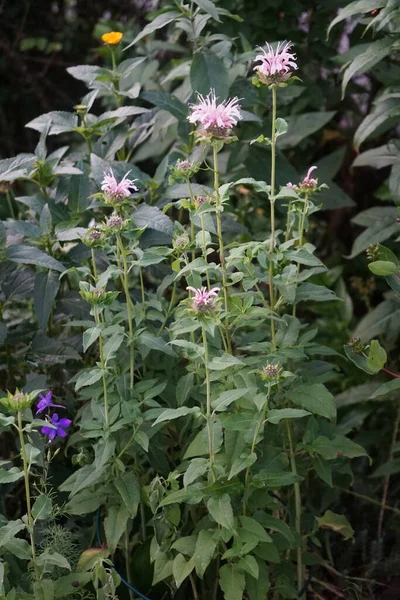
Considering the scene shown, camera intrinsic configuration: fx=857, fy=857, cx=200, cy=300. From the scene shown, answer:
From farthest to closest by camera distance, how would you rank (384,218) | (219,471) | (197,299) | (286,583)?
(384,218) < (286,583) < (219,471) < (197,299)

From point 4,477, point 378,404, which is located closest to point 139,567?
point 4,477

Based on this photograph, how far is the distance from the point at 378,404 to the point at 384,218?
0.44 m

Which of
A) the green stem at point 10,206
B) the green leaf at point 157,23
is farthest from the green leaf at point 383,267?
the green stem at point 10,206

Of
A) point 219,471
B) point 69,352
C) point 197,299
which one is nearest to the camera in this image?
point 197,299

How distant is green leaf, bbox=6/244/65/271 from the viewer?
1.43 meters

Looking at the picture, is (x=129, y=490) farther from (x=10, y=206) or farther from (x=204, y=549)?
(x=10, y=206)

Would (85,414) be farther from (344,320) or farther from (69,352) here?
(344,320)

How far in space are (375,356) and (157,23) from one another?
80cm

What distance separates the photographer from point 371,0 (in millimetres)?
1603

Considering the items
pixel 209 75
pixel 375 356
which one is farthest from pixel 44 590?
pixel 209 75

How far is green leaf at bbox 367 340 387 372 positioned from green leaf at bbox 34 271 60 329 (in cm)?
55

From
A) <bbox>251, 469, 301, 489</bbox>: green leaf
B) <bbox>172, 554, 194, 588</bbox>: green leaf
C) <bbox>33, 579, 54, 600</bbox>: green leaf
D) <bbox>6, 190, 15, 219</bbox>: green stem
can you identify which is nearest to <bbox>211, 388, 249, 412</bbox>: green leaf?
<bbox>251, 469, 301, 489</bbox>: green leaf

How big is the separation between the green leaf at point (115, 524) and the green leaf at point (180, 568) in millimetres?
100

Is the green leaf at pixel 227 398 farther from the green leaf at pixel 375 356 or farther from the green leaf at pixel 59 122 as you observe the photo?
the green leaf at pixel 59 122
